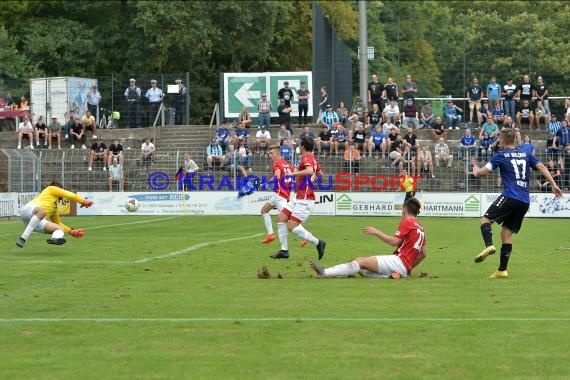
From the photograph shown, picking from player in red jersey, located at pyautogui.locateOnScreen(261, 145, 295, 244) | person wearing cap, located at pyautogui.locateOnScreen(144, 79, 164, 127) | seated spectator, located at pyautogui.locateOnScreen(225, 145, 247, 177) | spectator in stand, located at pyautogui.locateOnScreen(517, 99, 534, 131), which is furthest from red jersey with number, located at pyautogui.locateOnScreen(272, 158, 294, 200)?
person wearing cap, located at pyautogui.locateOnScreen(144, 79, 164, 127)

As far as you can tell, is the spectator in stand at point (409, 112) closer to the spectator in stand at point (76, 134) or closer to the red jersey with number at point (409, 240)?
the spectator in stand at point (76, 134)

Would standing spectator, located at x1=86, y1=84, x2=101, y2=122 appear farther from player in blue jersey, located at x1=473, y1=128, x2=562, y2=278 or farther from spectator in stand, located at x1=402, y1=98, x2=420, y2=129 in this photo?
player in blue jersey, located at x1=473, y1=128, x2=562, y2=278

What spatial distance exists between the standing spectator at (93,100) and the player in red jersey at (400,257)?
32.5 meters

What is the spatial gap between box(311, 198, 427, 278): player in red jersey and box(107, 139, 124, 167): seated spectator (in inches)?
1021

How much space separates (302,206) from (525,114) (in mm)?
25020

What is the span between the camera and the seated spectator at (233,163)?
130 ft

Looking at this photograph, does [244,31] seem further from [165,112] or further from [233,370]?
[233,370]

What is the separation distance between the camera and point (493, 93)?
42.7 metres

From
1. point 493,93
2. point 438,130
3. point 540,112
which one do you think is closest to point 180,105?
point 438,130

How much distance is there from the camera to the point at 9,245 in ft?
73.2

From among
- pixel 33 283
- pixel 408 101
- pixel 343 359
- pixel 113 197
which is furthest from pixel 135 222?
pixel 343 359

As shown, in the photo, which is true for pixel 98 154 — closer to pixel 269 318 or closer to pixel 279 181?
pixel 279 181

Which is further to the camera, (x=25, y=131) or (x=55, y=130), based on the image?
(x=55, y=130)

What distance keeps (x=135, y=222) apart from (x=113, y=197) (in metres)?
6.08
